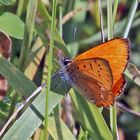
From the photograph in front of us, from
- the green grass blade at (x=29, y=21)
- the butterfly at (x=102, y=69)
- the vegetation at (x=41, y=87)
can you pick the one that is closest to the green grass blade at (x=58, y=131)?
the vegetation at (x=41, y=87)

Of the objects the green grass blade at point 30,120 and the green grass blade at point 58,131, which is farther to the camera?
the green grass blade at point 58,131

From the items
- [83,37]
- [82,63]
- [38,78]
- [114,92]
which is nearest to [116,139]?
[114,92]

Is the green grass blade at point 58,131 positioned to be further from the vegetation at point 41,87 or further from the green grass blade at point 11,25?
the green grass blade at point 11,25

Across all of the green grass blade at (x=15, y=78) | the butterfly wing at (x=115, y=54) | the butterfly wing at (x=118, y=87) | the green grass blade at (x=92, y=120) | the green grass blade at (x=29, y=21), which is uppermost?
the green grass blade at (x=29, y=21)

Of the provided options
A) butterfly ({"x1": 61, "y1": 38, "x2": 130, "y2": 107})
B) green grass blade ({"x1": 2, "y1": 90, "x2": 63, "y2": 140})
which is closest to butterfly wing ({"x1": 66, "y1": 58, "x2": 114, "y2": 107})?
butterfly ({"x1": 61, "y1": 38, "x2": 130, "y2": 107})

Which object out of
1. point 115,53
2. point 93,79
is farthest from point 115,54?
point 93,79

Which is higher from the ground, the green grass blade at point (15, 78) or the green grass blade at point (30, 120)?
the green grass blade at point (15, 78)

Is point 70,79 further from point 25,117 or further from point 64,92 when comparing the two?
point 25,117

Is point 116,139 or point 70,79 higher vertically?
point 70,79
